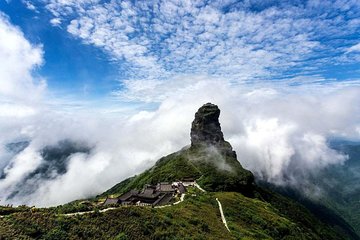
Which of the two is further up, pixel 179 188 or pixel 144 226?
pixel 144 226

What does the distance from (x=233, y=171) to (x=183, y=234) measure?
5589 inches

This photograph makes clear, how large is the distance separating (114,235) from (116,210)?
7347mm

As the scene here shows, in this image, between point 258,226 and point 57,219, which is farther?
point 258,226

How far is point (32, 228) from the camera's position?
3688 cm

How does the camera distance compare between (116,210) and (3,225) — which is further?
(116,210)

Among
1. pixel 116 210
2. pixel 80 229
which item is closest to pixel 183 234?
pixel 116 210

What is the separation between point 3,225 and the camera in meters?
36.2

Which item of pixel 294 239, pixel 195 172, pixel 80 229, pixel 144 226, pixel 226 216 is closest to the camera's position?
pixel 80 229

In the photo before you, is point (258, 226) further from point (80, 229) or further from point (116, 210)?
point (80, 229)

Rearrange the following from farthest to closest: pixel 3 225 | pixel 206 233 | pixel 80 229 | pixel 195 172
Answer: pixel 195 172, pixel 206 233, pixel 80 229, pixel 3 225

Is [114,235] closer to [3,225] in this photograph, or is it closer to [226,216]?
[3,225]

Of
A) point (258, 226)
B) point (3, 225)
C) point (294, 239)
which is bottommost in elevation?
point (294, 239)

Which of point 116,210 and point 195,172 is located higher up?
point 116,210

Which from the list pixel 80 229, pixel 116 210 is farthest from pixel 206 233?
pixel 80 229
